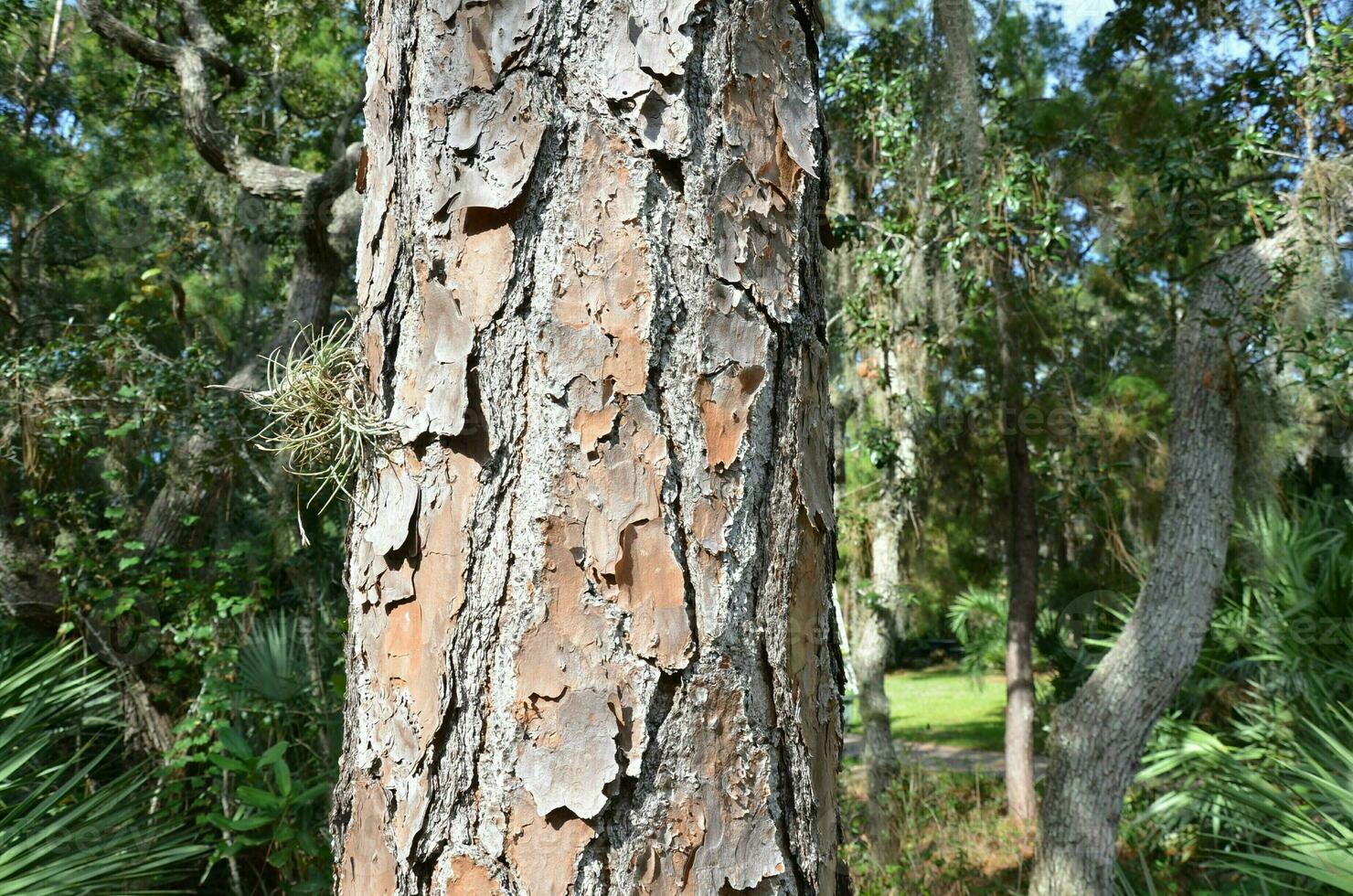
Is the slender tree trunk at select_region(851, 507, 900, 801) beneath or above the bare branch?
beneath

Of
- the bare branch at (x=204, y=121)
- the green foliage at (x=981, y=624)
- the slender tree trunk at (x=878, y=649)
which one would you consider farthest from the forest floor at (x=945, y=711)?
the bare branch at (x=204, y=121)

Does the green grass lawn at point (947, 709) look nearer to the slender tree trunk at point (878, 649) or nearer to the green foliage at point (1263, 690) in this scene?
the slender tree trunk at point (878, 649)

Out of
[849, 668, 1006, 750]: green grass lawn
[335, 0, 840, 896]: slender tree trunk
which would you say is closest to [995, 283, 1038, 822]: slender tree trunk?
[849, 668, 1006, 750]: green grass lawn

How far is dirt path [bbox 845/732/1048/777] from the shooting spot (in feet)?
35.5

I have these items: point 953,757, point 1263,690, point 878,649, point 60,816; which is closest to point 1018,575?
point 878,649

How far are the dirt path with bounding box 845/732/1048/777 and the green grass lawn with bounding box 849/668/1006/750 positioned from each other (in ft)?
0.67

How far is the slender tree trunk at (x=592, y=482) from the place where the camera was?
3.17ft

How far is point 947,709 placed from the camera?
54.4 feet

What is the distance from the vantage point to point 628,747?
96 centimetres

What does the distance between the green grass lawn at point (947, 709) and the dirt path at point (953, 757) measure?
0.67 ft

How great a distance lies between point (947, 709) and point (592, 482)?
1680cm

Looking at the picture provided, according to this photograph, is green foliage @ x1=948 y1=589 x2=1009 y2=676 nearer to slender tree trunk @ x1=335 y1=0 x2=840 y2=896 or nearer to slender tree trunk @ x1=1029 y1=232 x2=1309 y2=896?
slender tree trunk @ x1=1029 y1=232 x2=1309 y2=896

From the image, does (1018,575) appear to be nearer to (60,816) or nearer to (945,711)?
(60,816)

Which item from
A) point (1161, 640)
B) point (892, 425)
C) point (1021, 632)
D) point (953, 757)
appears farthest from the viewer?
point (953, 757)
